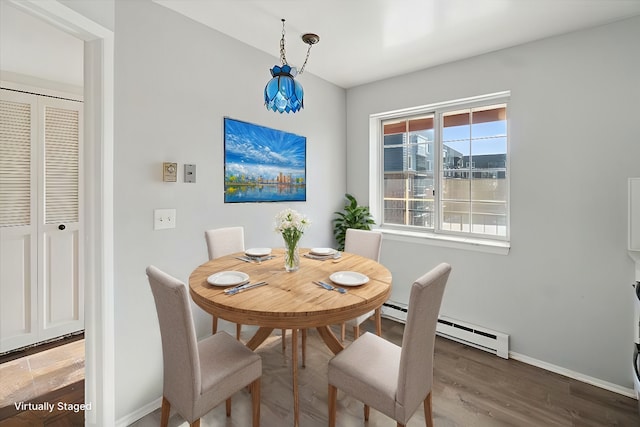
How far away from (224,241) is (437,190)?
2.25m

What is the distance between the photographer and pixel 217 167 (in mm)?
2295

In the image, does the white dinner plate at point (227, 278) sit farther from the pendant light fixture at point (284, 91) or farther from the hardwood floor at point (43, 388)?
the hardwood floor at point (43, 388)

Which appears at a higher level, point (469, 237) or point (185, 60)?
point (185, 60)

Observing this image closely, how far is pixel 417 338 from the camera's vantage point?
1.25 metres

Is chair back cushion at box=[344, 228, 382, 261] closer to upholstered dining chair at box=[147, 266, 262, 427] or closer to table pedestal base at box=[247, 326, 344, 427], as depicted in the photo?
table pedestal base at box=[247, 326, 344, 427]

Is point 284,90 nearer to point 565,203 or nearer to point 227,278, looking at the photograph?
point 227,278

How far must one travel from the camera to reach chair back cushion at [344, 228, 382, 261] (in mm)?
2449

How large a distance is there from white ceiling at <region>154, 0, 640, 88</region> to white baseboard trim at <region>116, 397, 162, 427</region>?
8.87 feet

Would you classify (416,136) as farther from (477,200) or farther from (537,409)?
(537,409)

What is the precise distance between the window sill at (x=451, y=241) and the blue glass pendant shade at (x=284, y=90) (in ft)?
6.53

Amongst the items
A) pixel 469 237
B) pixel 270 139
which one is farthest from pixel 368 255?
pixel 270 139

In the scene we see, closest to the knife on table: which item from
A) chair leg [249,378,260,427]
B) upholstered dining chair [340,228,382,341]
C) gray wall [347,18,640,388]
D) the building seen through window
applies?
chair leg [249,378,260,427]

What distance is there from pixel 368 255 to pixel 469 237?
1181mm

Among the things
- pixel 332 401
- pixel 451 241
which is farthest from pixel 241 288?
pixel 451 241
